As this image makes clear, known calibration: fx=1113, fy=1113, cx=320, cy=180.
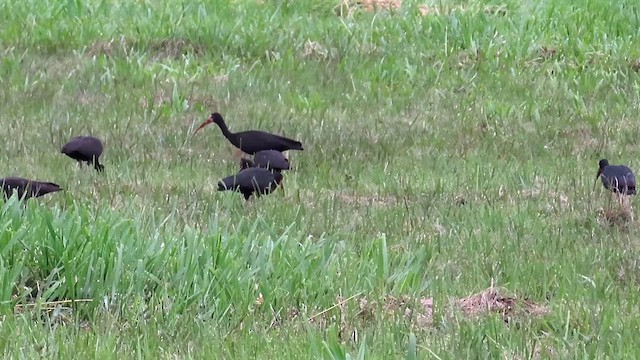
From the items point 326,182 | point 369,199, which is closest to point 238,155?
point 326,182

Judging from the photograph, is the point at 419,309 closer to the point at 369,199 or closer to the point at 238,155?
the point at 369,199

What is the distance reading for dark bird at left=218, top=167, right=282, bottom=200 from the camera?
6629mm

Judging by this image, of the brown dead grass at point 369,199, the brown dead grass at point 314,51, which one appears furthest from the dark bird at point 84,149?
the brown dead grass at point 314,51

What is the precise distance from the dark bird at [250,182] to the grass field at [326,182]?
98 millimetres

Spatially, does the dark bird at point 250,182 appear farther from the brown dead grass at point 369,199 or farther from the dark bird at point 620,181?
the dark bird at point 620,181

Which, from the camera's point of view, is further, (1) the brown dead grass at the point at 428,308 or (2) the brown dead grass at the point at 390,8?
(2) the brown dead grass at the point at 390,8

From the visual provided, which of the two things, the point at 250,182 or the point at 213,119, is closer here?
the point at 250,182

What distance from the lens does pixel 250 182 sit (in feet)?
21.8

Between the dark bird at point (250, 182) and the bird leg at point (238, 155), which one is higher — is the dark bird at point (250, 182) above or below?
above

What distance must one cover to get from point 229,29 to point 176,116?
3166 millimetres

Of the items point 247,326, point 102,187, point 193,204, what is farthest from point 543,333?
point 102,187

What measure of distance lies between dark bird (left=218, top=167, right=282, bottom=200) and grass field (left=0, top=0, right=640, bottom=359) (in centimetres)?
10

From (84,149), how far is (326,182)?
1654mm

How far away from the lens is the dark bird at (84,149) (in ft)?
24.4
